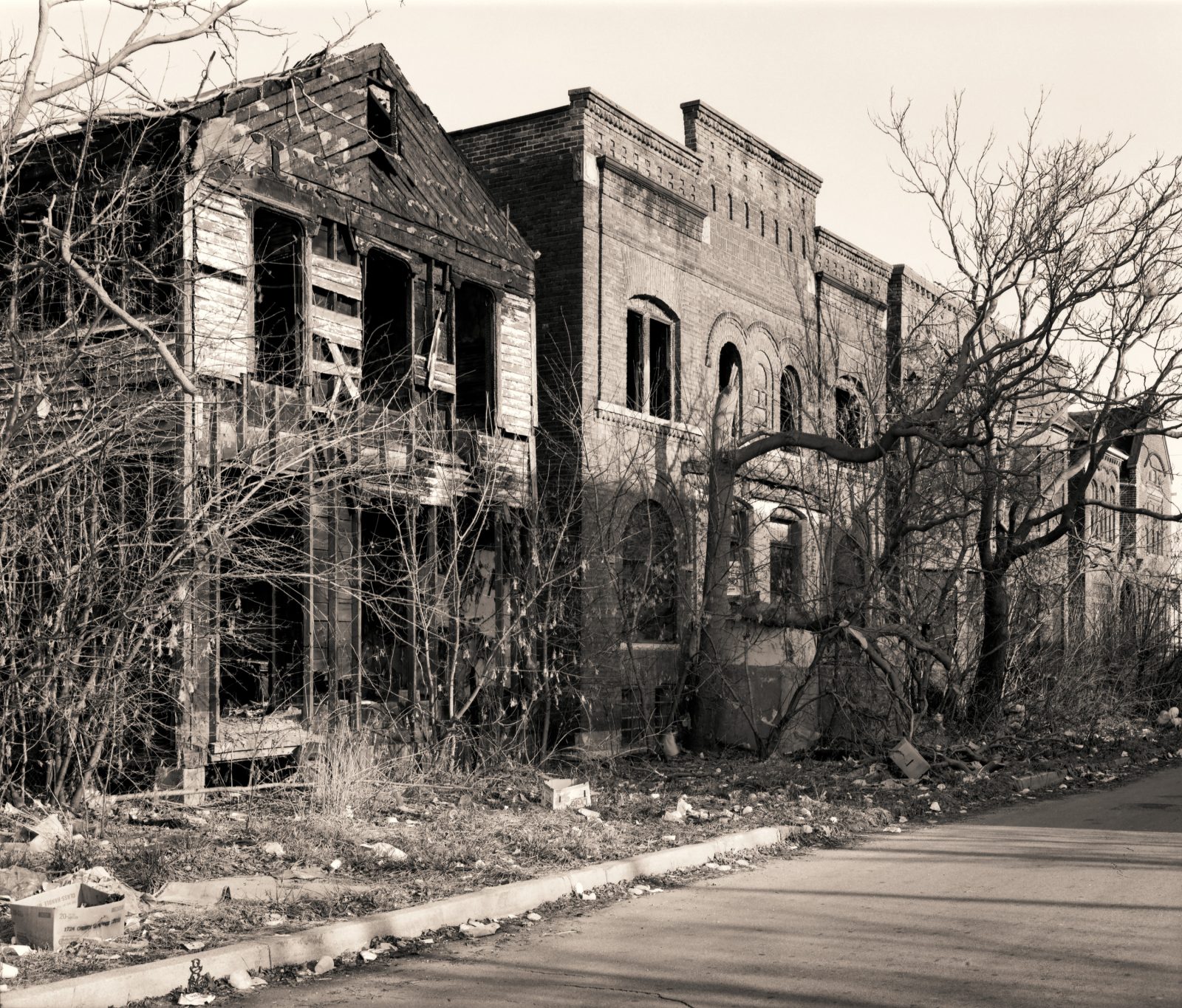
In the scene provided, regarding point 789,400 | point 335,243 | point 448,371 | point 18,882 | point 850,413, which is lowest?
point 18,882

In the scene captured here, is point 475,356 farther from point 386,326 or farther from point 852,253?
point 852,253

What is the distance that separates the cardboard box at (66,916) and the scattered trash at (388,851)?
2.38 metres

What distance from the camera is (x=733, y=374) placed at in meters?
21.6

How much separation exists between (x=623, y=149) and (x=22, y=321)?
408 inches

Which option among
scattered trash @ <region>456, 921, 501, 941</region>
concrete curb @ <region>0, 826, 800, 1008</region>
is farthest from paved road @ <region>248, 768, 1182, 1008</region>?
concrete curb @ <region>0, 826, 800, 1008</region>

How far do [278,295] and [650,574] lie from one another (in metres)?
7.08

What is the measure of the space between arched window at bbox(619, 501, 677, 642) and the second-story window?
1.59m

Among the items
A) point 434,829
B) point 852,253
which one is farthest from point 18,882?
point 852,253

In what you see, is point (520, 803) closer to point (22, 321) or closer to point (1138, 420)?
point (22, 321)

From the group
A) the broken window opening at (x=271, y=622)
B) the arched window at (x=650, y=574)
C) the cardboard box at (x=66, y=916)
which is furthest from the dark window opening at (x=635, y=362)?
the cardboard box at (x=66, y=916)

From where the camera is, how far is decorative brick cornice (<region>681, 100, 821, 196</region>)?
21219mm

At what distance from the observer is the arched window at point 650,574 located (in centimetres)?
1855

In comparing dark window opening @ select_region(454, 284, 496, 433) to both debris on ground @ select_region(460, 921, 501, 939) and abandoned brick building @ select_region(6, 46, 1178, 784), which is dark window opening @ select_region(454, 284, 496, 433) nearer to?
abandoned brick building @ select_region(6, 46, 1178, 784)

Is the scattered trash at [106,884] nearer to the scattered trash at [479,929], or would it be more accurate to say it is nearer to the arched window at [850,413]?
the scattered trash at [479,929]
